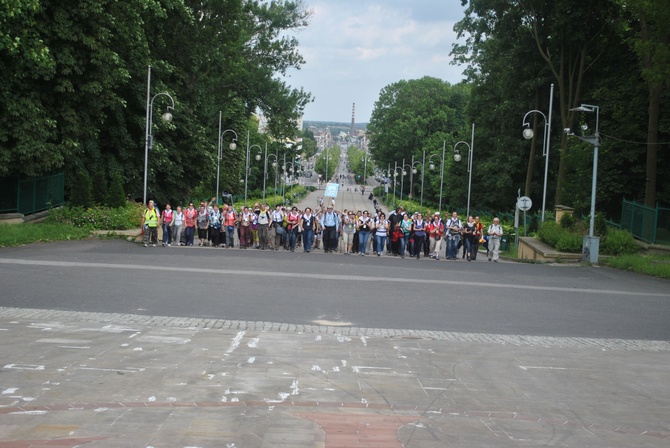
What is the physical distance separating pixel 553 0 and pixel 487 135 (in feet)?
87.6

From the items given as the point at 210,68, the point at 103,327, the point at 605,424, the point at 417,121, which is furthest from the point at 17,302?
the point at 417,121

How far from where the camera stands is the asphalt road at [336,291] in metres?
14.6

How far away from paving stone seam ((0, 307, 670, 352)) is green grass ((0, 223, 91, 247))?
12983mm

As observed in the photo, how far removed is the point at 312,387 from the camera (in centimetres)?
901

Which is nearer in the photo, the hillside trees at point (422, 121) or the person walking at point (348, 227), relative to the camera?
the person walking at point (348, 227)

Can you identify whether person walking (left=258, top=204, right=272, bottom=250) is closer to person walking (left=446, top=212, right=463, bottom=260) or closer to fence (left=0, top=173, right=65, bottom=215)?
person walking (left=446, top=212, right=463, bottom=260)

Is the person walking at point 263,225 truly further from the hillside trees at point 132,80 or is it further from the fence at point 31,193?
the fence at point 31,193

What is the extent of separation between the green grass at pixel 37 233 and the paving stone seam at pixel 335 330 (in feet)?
42.6

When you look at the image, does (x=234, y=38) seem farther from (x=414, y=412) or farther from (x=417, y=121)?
(x=417, y=121)

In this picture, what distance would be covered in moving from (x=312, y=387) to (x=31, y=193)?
2820 cm

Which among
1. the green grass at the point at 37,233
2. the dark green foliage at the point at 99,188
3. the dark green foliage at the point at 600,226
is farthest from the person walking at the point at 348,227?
the dark green foliage at the point at 99,188

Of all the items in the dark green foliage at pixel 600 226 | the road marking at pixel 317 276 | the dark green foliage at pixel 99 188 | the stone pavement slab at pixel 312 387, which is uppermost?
the dark green foliage at pixel 99 188

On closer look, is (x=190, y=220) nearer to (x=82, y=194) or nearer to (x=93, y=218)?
(x=93, y=218)

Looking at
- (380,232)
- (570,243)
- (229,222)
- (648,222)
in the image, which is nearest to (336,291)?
(380,232)
